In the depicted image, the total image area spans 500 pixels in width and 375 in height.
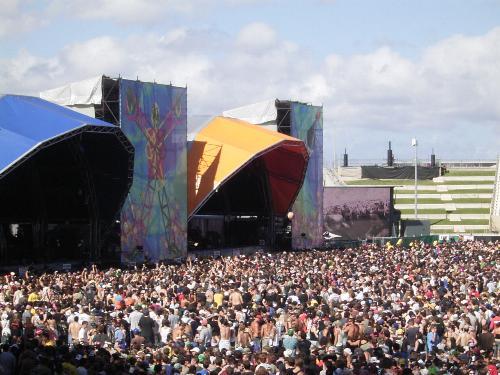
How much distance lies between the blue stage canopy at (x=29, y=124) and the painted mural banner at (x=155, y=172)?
4223mm

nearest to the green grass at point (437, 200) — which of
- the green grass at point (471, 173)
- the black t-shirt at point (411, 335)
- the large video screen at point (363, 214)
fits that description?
the green grass at point (471, 173)

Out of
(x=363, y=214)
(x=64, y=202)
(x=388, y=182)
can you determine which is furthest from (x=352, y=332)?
(x=388, y=182)

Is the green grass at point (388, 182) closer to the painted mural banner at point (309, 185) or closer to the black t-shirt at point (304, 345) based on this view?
the painted mural banner at point (309, 185)

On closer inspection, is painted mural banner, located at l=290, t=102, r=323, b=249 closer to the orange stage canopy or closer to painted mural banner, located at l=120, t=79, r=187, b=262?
the orange stage canopy

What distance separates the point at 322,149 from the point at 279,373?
40427mm

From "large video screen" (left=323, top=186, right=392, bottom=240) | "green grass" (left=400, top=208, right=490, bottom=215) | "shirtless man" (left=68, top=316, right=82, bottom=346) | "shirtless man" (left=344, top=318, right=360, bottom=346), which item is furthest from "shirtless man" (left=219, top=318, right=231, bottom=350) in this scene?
"green grass" (left=400, top=208, right=490, bottom=215)

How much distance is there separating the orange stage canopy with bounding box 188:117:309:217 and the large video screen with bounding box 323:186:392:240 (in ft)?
42.0

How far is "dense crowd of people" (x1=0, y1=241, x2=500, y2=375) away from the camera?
14.0m

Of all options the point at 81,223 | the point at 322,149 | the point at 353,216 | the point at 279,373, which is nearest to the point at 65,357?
the point at 279,373

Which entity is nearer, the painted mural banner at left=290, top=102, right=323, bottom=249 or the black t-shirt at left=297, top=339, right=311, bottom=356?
the black t-shirt at left=297, top=339, right=311, bottom=356

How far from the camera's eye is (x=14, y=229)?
39.2 meters

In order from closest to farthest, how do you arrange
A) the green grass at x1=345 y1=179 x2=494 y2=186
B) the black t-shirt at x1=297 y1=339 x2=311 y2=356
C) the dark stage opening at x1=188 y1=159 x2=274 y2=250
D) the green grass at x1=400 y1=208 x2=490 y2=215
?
the black t-shirt at x1=297 y1=339 x2=311 y2=356 → the dark stage opening at x1=188 y1=159 x2=274 y2=250 → the green grass at x1=400 y1=208 x2=490 y2=215 → the green grass at x1=345 y1=179 x2=494 y2=186

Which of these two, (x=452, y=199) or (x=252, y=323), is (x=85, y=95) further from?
(x=452, y=199)

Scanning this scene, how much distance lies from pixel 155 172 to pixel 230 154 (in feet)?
15.3
